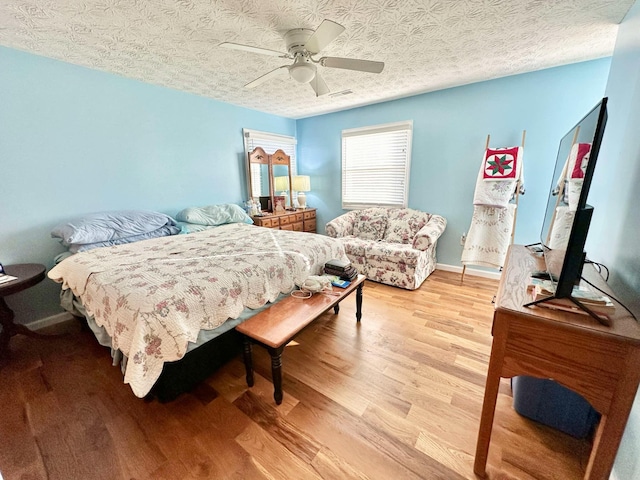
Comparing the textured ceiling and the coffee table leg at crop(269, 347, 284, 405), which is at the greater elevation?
the textured ceiling

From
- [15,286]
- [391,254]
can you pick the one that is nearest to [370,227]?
[391,254]

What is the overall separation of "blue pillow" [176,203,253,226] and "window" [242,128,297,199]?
0.65m

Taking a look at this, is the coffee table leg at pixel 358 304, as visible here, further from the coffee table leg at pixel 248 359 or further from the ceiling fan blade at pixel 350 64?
the ceiling fan blade at pixel 350 64

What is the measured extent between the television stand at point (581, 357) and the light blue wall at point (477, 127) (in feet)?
8.10

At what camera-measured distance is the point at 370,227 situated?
3680 millimetres

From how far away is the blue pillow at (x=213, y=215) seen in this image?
2951 millimetres

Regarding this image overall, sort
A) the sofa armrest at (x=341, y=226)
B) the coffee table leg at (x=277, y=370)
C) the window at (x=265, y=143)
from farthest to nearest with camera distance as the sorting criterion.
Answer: the window at (x=265, y=143) < the sofa armrest at (x=341, y=226) < the coffee table leg at (x=277, y=370)

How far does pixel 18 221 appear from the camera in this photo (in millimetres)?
2098

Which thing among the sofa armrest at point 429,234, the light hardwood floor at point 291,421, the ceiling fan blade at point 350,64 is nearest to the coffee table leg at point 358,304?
the light hardwood floor at point 291,421

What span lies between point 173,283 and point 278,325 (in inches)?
25.4

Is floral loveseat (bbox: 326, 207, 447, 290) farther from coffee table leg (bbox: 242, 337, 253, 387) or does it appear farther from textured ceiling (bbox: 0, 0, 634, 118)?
coffee table leg (bbox: 242, 337, 253, 387)

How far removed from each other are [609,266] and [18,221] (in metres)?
4.16

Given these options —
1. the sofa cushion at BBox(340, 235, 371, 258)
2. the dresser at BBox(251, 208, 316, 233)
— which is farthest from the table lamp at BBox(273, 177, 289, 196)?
the sofa cushion at BBox(340, 235, 371, 258)

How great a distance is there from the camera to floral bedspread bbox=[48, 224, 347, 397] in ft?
4.05
